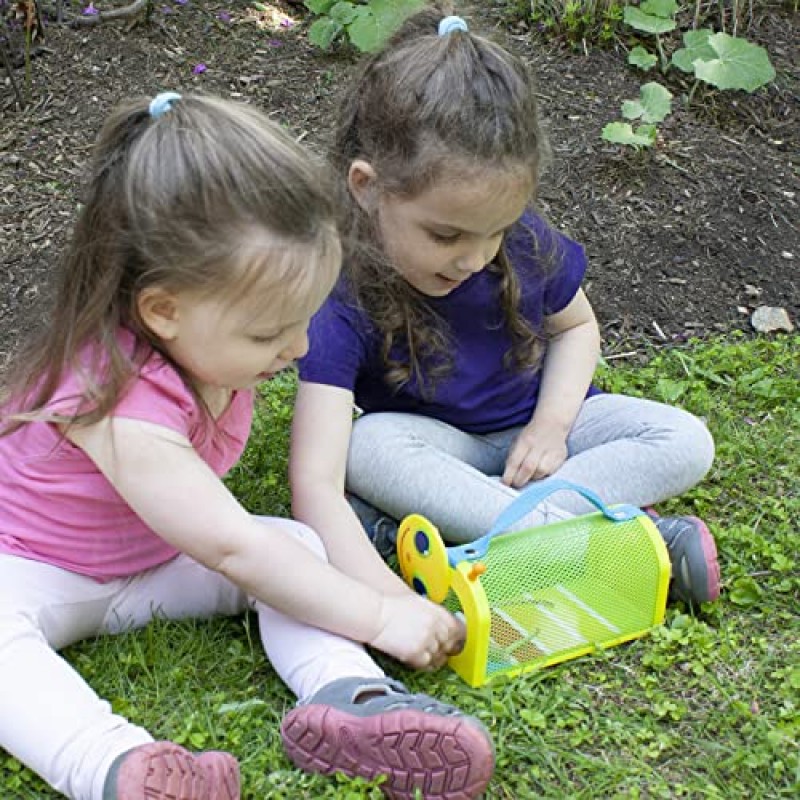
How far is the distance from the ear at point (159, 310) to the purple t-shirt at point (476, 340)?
58cm

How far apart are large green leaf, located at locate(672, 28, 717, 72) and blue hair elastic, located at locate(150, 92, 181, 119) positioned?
9.39ft

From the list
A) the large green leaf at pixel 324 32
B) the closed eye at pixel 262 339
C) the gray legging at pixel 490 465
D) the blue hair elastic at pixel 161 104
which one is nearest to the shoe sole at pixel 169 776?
the closed eye at pixel 262 339

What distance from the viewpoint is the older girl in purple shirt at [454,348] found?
8.12ft

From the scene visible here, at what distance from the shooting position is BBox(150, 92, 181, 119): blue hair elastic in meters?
2.08

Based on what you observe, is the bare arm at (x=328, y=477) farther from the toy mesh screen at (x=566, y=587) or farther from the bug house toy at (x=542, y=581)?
the toy mesh screen at (x=566, y=587)

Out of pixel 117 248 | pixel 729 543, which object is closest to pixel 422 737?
pixel 117 248

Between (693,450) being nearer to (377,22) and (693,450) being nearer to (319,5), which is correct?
(377,22)

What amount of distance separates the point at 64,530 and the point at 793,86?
3.41 metres

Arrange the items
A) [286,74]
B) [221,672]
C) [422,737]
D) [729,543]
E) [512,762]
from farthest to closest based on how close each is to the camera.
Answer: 1. [286,74]
2. [729,543]
3. [221,672]
4. [512,762]
5. [422,737]

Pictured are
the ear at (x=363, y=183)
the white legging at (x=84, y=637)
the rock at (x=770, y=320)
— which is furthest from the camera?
the rock at (x=770, y=320)

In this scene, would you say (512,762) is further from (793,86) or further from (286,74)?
(793,86)

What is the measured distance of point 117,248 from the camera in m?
2.06

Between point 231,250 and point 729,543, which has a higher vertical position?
point 231,250

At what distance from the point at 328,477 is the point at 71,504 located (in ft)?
1.71
